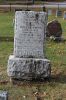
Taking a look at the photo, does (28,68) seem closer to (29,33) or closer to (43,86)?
(43,86)

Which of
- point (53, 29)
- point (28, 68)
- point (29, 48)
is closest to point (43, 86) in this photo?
point (28, 68)

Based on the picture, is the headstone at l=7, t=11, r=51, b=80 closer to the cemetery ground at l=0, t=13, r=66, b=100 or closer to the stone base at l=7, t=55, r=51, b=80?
the stone base at l=7, t=55, r=51, b=80

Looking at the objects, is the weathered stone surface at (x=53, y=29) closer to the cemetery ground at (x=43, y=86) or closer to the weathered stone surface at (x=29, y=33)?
the cemetery ground at (x=43, y=86)

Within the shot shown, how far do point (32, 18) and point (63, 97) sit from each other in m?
2.29

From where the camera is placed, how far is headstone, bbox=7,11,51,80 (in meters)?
10.8

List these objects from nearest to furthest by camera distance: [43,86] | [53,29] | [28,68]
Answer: [43,86], [28,68], [53,29]

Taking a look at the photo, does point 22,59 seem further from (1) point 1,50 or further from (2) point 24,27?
(1) point 1,50

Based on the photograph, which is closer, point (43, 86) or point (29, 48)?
point (43, 86)

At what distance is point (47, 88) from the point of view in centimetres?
1039

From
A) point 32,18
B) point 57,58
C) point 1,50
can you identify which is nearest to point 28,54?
point 32,18

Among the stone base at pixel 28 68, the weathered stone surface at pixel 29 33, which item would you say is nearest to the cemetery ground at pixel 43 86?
the stone base at pixel 28 68

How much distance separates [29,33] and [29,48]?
0.38m

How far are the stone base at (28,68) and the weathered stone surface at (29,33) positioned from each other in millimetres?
239

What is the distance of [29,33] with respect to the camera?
10.9 meters
